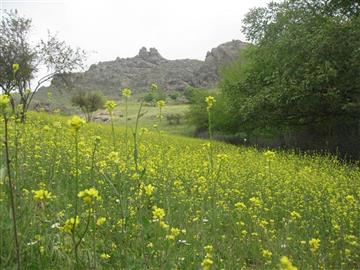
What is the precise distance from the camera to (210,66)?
136250 mm

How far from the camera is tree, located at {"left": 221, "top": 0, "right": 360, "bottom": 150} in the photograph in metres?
18.5

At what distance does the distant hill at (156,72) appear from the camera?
132m

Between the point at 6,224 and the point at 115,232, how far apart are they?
125cm

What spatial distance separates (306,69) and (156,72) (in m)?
160

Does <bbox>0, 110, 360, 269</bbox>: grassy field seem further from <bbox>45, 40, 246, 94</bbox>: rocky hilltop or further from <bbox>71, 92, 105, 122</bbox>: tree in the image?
<bbox>45, 40, 246, 94</bbox>: rocky hilltop

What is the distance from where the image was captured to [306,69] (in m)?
19.4

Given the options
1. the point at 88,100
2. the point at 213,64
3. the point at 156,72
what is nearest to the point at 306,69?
the point at 88,100

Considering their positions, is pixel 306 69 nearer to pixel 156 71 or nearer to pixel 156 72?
pixel 156 72

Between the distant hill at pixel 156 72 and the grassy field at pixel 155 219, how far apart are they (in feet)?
370

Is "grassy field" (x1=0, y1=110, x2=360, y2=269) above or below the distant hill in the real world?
below

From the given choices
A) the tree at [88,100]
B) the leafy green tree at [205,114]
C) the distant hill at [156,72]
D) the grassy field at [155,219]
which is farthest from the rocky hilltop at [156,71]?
the grassy field at [155,219]

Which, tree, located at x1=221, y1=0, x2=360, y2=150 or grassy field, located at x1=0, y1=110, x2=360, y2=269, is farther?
tree, located at x1=221, y1=0, x2=360, y2=150

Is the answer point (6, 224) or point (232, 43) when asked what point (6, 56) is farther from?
point (232, 43)

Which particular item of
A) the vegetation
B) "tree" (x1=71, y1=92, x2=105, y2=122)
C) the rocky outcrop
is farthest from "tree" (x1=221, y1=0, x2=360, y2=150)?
the rocky outcrop
